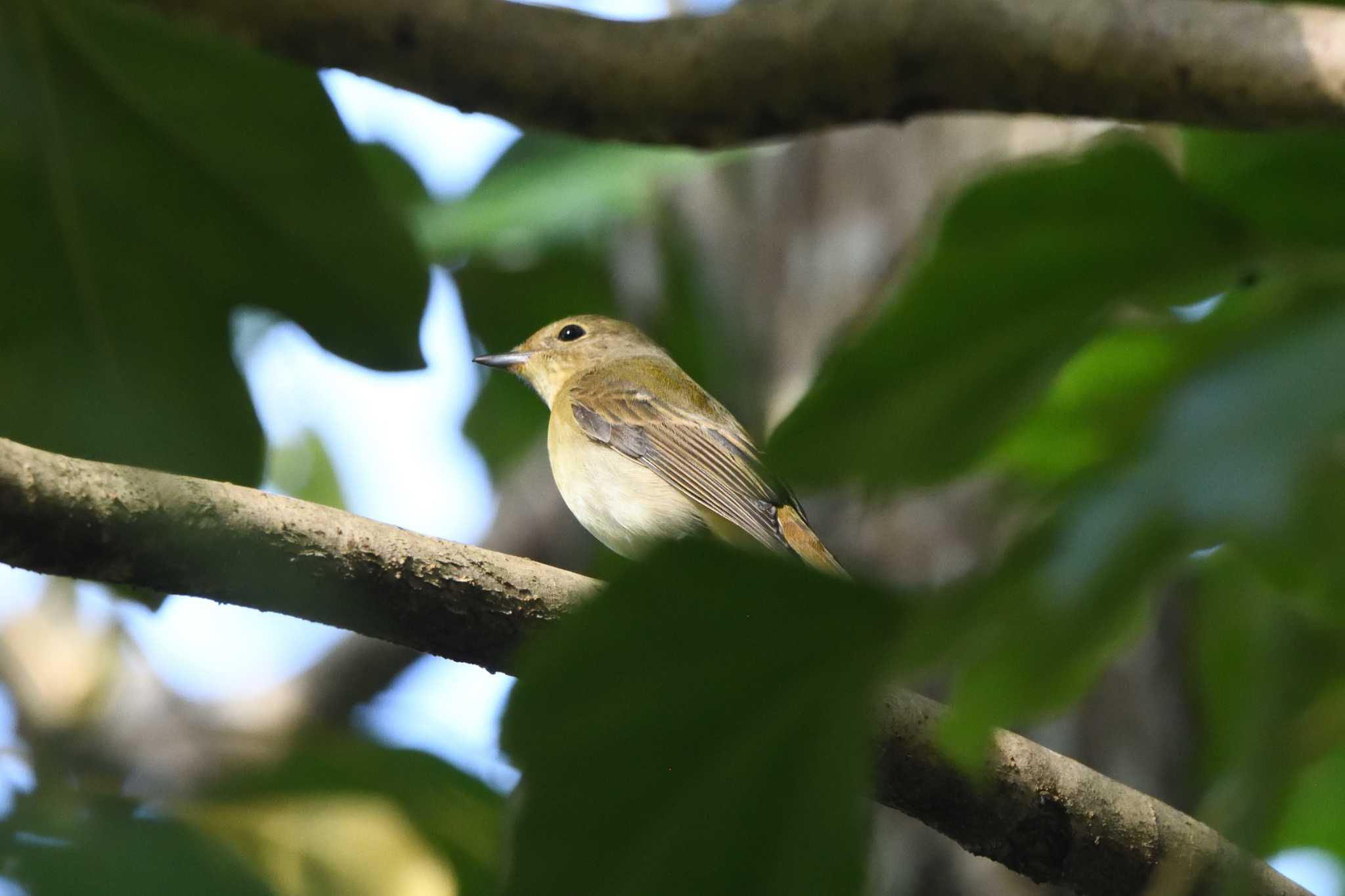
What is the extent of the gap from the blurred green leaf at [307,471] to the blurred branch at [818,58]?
6.01 metres

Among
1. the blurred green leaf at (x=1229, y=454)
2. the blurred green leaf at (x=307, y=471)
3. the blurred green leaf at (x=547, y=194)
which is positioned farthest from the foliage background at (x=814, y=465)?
the blurred green leaf at (x=307, y=471)

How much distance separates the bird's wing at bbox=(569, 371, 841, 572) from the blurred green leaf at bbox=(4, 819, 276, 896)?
9.75 feet

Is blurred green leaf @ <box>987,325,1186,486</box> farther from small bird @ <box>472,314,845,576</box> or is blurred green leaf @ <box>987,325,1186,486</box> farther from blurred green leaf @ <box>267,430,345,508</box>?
blurred green leaf @ <box>267,430,345,508</box>

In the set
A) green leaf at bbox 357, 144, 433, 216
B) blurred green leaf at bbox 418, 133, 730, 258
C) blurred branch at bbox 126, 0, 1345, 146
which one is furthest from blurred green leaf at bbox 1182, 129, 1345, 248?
blurred green leaf at bbox 418, 133, 730, 258

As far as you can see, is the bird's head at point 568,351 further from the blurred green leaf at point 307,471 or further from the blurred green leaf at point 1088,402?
the blurred green leaf at point 1088,402

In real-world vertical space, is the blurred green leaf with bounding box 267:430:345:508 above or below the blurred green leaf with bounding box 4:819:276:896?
below

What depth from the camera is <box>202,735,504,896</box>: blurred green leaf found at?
7.61 ft

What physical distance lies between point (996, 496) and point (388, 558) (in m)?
0.95

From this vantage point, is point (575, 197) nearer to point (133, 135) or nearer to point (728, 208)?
point (728, 208)

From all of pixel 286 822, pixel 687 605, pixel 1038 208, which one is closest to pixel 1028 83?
pixel 1038 208

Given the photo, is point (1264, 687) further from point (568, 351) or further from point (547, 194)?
point (568, 351)

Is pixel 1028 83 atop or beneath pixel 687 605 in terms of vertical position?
atop

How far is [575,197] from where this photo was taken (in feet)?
18.1

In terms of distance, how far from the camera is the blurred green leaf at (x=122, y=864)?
125cm
